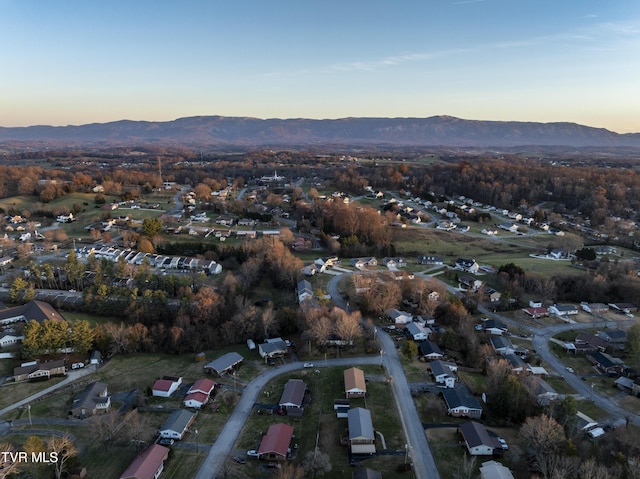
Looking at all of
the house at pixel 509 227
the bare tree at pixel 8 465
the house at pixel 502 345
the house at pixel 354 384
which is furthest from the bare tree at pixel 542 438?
the house at pixel 509 227

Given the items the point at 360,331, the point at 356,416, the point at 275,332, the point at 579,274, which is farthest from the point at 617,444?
the point at 579,274

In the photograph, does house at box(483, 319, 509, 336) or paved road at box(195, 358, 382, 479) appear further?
house at box(483, 319, 509, 336)

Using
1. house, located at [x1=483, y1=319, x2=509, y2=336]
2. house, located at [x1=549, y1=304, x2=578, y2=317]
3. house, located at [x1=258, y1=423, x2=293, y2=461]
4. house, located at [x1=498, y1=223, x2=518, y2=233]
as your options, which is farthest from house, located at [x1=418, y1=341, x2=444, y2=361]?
house, located at [x1=498, y1=223, x2=518, y2=233]

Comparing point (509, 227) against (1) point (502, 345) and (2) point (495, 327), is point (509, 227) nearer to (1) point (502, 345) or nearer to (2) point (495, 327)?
(2) point (495, 327)

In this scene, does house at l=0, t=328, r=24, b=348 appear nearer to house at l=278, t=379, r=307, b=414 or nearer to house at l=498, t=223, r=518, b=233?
house at l=278, t=379, r=307, b=414

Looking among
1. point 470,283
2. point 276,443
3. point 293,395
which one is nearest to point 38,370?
point 293,395

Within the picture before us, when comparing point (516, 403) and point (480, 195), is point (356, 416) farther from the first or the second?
point (480, 195)
